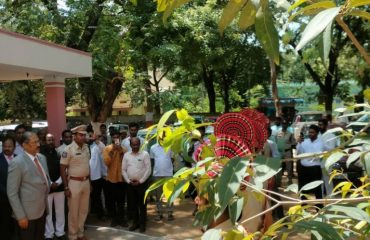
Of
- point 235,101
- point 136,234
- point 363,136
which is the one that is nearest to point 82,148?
point 136,234

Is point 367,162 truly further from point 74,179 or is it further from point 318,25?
point 74,179

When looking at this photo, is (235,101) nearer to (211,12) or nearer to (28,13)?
(211,12)

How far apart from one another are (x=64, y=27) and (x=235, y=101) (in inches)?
828

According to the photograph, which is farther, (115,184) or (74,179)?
(115,184)

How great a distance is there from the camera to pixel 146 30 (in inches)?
501

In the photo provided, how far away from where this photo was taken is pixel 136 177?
22.6ft

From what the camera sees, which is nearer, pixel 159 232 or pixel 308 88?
pixel 159 232

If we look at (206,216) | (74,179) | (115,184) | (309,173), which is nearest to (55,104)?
(115,184)

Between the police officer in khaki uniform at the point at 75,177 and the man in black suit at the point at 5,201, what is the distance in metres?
0.73

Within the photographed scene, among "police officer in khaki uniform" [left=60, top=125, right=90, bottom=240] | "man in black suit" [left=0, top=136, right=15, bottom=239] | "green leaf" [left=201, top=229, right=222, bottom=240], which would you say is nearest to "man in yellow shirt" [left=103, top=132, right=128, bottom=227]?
"police officer in khaki uniform" [left=60, top=125, right=90, bottom=240]

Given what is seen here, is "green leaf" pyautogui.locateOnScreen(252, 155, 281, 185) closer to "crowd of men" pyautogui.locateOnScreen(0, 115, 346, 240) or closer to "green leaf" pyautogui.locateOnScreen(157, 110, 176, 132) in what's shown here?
"green leaf" pyautogui.locateOnScreen(157, 110, 176, 132)

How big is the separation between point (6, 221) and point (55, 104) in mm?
4547

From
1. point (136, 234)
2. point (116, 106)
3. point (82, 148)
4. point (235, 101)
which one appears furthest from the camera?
point (116, 106)

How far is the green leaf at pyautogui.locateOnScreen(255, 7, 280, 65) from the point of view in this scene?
2.83 feet
